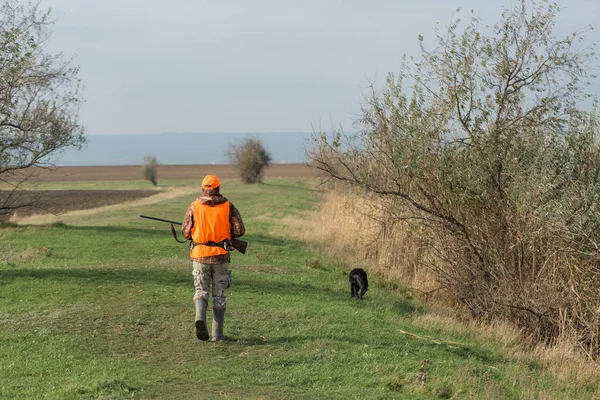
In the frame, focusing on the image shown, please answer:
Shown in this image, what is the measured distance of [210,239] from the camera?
11.4 metres

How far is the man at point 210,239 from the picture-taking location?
11398 millimetres

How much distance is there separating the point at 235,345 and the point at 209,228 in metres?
1.88

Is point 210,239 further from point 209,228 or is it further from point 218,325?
point 218,325

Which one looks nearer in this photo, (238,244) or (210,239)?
(210,239)

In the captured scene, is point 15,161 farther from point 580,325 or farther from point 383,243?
point 580,325

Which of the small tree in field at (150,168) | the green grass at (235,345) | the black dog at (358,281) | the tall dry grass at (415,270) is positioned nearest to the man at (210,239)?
the green grass at (235,345)

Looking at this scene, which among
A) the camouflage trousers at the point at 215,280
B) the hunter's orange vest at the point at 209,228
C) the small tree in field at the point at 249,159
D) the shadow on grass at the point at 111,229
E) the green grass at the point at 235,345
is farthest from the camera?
the small tree in field at the point at 249,159

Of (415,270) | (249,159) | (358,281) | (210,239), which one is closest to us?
(210,239)

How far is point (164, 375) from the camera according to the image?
10008mm

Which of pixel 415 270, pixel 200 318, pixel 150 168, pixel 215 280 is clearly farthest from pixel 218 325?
pixel 150 168

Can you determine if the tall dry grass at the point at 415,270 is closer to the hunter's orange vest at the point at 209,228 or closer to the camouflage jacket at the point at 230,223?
the camouflage jacket at the point at 230,223

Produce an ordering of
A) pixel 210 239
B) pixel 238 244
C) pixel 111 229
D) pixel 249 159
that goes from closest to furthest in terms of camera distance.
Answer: pixel 210 239, pixel 238 244, pixel 111 229, pixel 249 159

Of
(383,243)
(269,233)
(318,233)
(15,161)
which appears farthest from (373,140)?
(15,161)

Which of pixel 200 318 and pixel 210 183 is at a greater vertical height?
pixel 210 183
